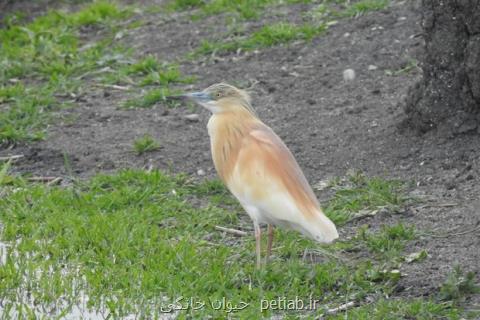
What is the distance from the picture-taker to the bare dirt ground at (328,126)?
23.6 feet

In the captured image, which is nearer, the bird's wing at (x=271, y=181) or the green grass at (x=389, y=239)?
the bird's wing at (x=271, y=181)

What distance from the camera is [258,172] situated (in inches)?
251

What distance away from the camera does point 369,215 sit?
24.5ft

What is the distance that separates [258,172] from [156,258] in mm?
891

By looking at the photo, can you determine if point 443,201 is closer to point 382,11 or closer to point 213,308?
point 213,308

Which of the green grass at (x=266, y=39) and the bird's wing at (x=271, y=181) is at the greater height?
the bird's wing at (x=271, y=181)

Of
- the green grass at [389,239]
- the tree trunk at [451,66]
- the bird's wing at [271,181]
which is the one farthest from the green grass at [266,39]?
the bird's wing at [271,181]

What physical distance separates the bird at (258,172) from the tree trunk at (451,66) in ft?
5.74

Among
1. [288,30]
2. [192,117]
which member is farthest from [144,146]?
[288,30]

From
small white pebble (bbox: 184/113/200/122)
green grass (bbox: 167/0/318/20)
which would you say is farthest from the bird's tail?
green grass (bbox: 167/0/318/20)

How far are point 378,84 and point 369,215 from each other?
2472 mm

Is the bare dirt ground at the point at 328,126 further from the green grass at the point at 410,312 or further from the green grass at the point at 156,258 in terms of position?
the green grass at the point at 156,258

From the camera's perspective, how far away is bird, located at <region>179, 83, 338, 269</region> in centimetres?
619

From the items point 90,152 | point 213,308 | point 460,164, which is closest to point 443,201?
point 460,164
